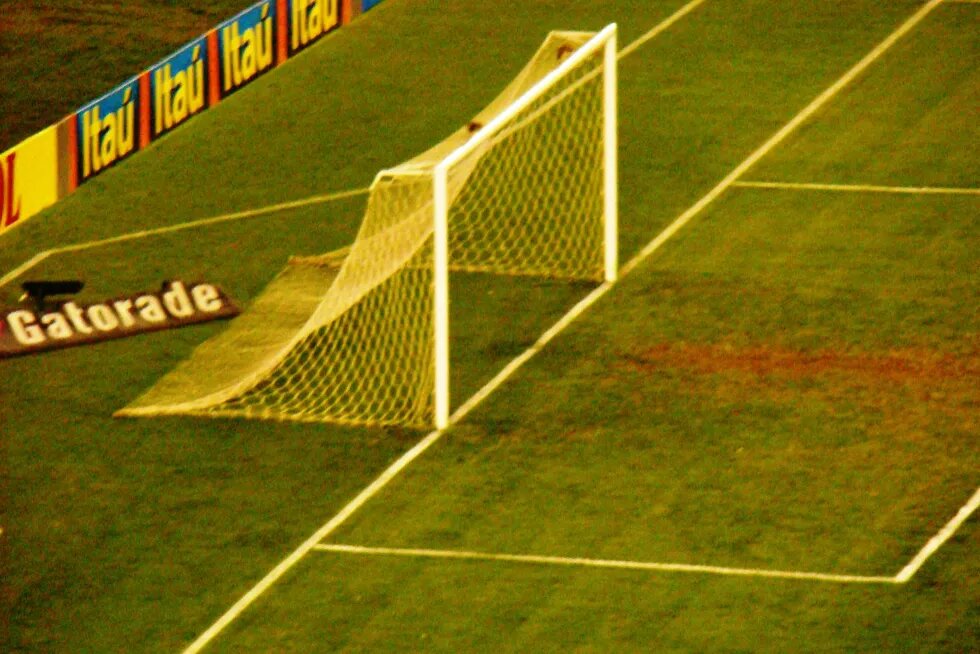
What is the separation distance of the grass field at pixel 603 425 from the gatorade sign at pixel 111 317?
135cm

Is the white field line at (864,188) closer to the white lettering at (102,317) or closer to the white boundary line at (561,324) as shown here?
the white boundary line at (561,324)

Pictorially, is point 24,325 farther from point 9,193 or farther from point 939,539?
point 9,193

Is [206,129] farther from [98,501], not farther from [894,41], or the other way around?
A: [98,501]

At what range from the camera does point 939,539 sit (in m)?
9.83

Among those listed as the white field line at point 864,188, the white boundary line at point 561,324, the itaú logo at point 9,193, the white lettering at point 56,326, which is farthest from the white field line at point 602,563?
the itaú logo at point 9,193

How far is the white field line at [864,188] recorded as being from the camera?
14.2m

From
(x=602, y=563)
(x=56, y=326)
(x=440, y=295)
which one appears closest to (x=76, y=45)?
(x=440, y=295)

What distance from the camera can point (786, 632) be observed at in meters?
9.07

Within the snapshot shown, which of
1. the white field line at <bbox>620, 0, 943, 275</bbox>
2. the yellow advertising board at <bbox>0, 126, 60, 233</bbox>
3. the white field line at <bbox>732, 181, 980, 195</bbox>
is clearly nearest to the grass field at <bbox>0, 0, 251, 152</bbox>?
the yellow advertising board at <bbox>0, 126, 60, 233</bbox>

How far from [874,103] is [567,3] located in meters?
3.40

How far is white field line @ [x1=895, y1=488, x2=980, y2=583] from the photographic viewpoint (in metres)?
9.55

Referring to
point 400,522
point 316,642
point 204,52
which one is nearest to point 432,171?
point 400,522

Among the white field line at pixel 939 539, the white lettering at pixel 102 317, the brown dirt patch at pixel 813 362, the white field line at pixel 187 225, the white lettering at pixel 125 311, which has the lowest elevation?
the white field line at pixel 939 539

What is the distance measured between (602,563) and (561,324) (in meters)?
2.86
